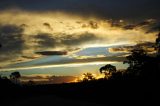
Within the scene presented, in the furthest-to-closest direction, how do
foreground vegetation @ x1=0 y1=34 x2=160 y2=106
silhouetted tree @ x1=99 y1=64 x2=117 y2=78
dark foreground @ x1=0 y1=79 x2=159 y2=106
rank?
silhouetted tree @ x1=99 y1=64 x2=117 y2=78
foreground vegetation @ x1=0 y1=34 x2=160 y2=106
dark foreground @ x1=0 y1=79 x2=159 y2=106

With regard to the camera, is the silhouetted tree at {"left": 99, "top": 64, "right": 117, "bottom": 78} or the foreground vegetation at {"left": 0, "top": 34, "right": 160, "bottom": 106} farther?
the silhouetted tree at {"left": 99, "top": 64, "right": 117, "bottom": 78}

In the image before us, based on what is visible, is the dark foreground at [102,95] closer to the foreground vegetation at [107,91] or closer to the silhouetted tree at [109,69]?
the foreground vegetation at [107,91]

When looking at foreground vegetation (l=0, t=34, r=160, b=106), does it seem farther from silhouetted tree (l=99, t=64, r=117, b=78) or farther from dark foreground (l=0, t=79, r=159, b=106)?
silhouetted tree (l=99, t=64, r=117, b=78)

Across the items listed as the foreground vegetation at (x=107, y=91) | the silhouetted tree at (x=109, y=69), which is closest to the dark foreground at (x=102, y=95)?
the foreground vegetation at (x=107, y=91)

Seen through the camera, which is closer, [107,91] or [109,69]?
[107,91]

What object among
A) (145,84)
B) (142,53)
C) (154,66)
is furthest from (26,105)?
(142,53)

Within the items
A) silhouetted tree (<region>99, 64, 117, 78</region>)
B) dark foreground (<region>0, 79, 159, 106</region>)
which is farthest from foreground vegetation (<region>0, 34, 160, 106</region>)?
silhouetted tree (<region>99, 64, 117, 78</region>)

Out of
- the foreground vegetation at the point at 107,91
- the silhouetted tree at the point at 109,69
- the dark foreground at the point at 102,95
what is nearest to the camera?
the dark foreground at the point at 102,95

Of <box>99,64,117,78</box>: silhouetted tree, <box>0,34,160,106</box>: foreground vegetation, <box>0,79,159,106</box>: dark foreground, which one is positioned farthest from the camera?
<box>99,64,117,78</box>: silhouetted tree

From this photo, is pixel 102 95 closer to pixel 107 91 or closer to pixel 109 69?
pixel 107 91

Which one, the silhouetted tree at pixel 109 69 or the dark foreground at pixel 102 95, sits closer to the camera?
the dark foreground at pixel 102 95

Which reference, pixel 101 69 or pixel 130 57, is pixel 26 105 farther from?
pixel 101 69

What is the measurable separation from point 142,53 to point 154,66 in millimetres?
11405

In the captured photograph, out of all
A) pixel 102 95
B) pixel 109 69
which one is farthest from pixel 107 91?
pixel 109 69
